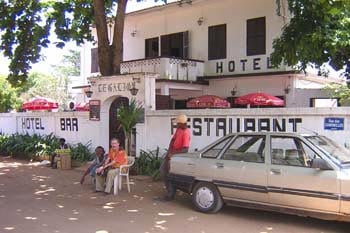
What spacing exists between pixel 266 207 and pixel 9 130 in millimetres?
17983

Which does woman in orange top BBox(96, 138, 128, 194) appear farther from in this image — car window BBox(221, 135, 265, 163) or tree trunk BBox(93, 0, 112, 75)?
tree trunk BBox(93, 0, 112, 75)

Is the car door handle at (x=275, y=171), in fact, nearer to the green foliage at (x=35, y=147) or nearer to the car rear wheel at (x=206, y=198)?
the car rear wheel at (x=206, y=198)

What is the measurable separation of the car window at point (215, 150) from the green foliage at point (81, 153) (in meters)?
8.64

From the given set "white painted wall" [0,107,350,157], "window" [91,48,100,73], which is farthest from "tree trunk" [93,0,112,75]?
"window" [91,48,100,73]

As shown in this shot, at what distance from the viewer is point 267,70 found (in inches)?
811

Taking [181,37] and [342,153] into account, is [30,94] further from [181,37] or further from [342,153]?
[342,153]

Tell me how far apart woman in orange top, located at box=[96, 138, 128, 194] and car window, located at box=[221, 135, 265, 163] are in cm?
310

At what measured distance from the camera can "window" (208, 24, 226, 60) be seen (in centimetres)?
2239

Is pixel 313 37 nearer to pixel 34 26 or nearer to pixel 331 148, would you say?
pixel 331 148

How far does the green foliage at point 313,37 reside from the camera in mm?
13547

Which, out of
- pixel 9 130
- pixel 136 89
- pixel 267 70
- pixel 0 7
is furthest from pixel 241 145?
pixel 9 130

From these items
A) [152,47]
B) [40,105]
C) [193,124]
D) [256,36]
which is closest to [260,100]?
[256,36]

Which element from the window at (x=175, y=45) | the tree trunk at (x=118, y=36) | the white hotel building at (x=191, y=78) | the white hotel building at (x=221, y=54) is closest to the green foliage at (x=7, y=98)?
the white hotel building at (x=191, y=78)

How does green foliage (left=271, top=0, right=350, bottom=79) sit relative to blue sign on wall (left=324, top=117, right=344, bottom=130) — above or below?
above
